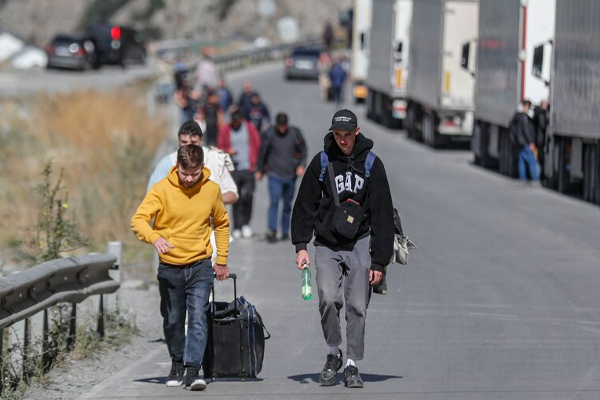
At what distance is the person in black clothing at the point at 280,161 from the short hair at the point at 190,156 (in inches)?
380

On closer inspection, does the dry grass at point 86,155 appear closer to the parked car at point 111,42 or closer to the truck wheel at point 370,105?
the truck wheel at point 370,105

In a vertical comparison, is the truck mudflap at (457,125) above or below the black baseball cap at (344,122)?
below

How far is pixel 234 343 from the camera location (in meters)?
9.30

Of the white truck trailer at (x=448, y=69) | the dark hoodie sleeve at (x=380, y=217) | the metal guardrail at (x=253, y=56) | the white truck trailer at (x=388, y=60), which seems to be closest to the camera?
the dark hoodie sleeve at (x=380, y=217)

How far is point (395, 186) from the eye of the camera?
25734 mm

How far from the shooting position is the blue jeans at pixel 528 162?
25.6 meters

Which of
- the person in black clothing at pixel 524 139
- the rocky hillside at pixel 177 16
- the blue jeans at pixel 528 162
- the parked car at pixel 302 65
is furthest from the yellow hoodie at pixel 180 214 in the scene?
the rocky hillside at pixel 177 16

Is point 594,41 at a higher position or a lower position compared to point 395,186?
higher

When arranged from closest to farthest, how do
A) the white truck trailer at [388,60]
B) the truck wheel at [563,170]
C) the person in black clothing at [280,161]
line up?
1. the person in black clothing at [280,161]
2. the truck wheel at [563,170]
3. the white truck trailer at [388,60]

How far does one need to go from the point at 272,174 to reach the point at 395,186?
23.7 ft

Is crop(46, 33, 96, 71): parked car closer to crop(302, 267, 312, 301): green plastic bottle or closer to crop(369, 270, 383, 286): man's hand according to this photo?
crop(302, 267, 312, 301): green plastic bottle

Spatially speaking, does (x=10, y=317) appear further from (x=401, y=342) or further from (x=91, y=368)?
(x=401, y=342)

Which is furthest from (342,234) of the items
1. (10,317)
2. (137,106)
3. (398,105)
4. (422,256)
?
(398,105)

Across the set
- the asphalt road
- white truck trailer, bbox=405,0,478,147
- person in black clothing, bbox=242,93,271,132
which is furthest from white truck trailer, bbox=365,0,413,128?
the asphalt road
